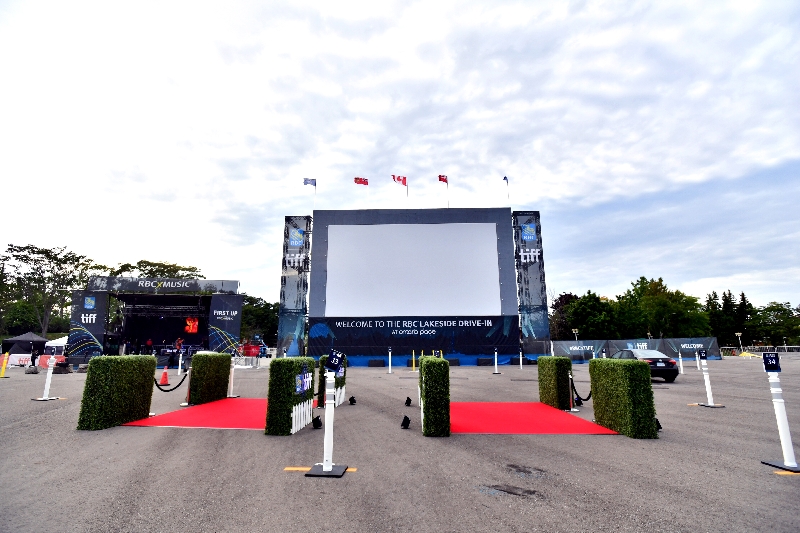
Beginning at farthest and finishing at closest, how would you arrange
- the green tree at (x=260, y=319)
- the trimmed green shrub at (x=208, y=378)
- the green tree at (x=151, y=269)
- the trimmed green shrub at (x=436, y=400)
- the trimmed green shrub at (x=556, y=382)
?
the green tree at (x=260, y=319)
the green tree at (x=151, y=269)
the trimmed green shrub at (x=208, y=378)
the trimmed green shrub at (x=556, y=382)
the trimmed green shrub at (x=436, y=400)

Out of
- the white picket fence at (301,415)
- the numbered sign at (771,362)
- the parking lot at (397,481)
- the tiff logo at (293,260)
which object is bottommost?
the parking lot at (397,481)

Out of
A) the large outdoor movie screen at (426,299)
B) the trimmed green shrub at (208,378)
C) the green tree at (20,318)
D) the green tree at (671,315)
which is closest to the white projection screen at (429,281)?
the large outdoor movie screen at (426,299)

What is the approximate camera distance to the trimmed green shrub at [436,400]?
700 cm

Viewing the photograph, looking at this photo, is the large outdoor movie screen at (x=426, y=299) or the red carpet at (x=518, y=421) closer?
the red carpet at (x=518, y=421)

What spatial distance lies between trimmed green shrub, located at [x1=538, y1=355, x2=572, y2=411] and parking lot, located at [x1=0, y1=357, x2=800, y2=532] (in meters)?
2.31

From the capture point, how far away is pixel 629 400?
6.81 m

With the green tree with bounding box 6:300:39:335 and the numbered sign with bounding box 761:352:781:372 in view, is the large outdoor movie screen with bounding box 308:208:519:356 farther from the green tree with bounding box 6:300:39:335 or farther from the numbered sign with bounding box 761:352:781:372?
the green tree with bounding box 6:300:39:335

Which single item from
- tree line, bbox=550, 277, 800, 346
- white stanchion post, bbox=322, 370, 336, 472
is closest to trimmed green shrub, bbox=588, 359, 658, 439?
white stanchion post, bbox=322, 370, 336, 472

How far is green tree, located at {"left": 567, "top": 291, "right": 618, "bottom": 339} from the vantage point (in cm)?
5153

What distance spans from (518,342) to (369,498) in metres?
30.7

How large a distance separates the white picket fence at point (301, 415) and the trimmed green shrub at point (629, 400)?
19.1 ft

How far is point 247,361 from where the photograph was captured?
31500 millimetres

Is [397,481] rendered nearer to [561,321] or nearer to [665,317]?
[561,321]

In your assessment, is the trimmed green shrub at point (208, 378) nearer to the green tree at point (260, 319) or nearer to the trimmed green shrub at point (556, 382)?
the trimmed green shrub at point (556, 382)
